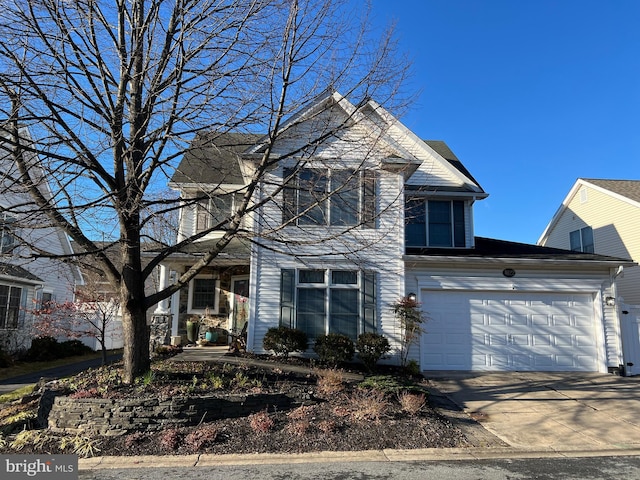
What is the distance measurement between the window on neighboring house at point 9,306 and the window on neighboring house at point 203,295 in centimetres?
808

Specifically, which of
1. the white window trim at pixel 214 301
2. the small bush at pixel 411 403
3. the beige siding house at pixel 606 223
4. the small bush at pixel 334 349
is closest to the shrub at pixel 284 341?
the small bush at pixel 334 349

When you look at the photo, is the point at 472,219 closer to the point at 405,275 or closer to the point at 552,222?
the point at 405,275

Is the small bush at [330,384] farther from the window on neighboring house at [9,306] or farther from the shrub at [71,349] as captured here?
the window on neighboring house at [9,306]

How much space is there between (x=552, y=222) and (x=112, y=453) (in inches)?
918

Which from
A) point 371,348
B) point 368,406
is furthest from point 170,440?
point 371,348

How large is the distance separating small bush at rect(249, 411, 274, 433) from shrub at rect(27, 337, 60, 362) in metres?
13.3

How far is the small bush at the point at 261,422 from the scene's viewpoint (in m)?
6.79

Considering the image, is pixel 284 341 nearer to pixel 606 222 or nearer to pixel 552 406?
pixel 552 406

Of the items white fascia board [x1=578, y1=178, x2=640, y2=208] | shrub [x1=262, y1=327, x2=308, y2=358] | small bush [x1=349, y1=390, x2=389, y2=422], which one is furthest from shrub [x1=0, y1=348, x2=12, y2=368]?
white fascia board [x1=578, y1=178, x2=640, y2=208]

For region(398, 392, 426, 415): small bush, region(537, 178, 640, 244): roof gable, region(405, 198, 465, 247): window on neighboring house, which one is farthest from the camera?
region(537, 178, 640, 244): roof gable

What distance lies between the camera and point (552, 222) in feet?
77.7

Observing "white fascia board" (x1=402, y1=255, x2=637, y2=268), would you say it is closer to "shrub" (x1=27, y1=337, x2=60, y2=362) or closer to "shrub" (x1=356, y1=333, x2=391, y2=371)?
"shrub" (x1=356, y1=333, x2=391, y2=371)

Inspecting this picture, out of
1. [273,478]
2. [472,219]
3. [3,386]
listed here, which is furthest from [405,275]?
[3,386]

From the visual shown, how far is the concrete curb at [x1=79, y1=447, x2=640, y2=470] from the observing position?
586 cm
